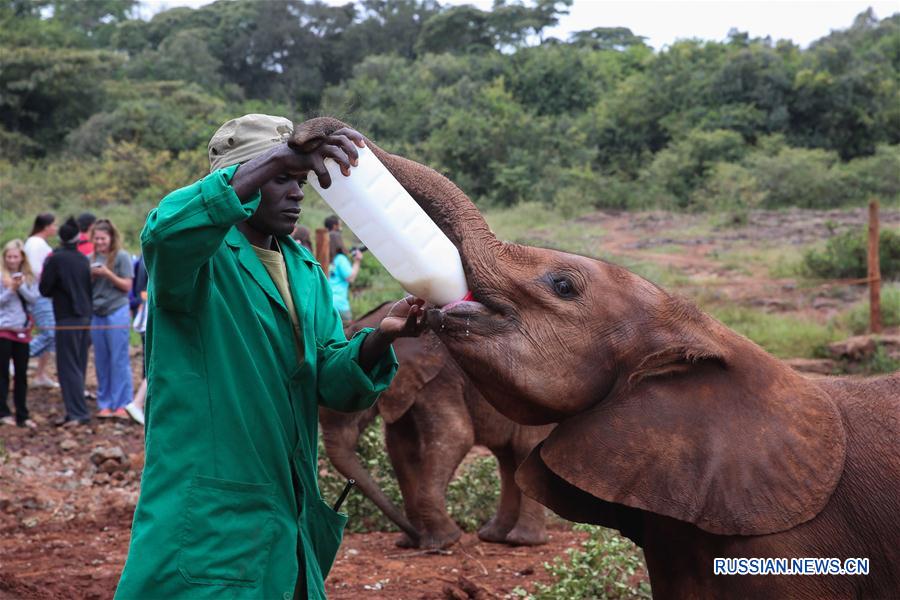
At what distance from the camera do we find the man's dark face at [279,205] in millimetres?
3160

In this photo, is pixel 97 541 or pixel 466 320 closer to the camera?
pixel 466 320

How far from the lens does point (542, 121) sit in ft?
110

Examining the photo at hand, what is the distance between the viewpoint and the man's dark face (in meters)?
3.16

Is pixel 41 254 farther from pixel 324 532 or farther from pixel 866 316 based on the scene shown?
pixel 866 316

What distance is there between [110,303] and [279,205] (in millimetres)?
8423

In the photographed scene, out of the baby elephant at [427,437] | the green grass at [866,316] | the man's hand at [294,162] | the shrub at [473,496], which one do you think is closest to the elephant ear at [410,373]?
the baby elephant at [427,437]

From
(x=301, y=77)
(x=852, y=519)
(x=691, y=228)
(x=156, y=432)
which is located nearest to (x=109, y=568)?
(x=156, y=432)

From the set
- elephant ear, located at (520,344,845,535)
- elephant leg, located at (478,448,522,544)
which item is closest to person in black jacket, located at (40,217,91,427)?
elephant leg, located at (478,448,522,544)

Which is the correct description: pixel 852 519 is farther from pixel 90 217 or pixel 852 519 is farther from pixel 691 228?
pixel 691 228

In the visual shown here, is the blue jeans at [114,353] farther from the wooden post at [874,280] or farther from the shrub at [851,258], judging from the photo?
the shrub at [851,258]

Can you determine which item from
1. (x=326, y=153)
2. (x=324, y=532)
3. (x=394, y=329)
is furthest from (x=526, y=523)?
(x=326, y=153)

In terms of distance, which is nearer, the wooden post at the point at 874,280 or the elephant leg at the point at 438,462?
the elephant leg at the point at 438,462

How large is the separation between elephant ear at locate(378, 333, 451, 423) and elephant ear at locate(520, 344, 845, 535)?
12.0 ft

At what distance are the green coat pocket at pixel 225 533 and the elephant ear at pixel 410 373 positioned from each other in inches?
144
